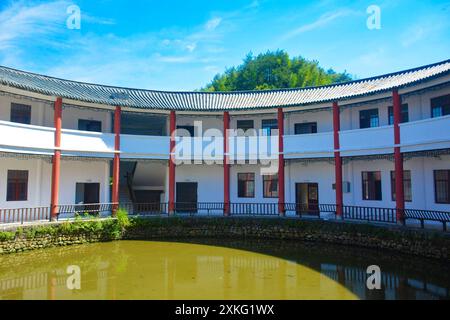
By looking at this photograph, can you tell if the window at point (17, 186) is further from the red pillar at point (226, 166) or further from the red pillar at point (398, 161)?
the red pillar at point (398, 161)

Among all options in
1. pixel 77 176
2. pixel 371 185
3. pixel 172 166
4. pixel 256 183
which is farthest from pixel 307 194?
pixel 77 176

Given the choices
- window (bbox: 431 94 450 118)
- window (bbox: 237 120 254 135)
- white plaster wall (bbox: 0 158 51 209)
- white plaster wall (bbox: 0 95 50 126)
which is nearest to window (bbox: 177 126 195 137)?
window (bbox: 237 120 254 135)

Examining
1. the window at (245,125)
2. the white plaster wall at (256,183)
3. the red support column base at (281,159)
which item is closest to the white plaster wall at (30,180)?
the white plaster wall at (256,183)

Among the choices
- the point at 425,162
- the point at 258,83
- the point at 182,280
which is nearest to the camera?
the point at 182,280

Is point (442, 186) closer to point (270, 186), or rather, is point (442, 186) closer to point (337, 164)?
point (337, 164)

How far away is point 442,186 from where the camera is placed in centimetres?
1334

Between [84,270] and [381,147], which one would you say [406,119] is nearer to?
[381,147]

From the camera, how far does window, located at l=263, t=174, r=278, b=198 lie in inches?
699

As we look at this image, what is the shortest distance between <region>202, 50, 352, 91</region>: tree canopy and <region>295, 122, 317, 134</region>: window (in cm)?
1883

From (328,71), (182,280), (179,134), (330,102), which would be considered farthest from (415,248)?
(328,71)

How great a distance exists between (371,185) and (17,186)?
52.7ft

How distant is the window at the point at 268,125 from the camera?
17891mm
